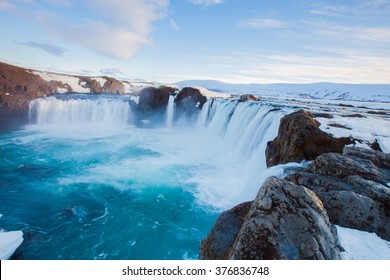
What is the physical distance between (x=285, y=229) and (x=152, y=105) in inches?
1455

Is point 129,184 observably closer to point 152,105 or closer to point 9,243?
point 9,243

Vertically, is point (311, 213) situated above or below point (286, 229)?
above

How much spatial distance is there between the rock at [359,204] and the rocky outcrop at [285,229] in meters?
1.35

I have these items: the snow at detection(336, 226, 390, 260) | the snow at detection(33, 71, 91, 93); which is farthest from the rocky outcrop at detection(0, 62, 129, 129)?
the snow at detection(336, 226, 390, 260)

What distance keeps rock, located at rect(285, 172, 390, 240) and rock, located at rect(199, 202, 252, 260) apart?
1.84 metres

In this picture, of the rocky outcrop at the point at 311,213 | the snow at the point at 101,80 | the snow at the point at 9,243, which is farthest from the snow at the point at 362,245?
the snow at the point at 101,80

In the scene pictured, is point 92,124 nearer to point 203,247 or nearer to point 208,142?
point 208,142

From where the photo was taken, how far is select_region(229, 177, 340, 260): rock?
334 cm

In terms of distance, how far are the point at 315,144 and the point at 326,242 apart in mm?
7713

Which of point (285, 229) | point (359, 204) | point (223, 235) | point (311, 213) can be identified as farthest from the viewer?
point (359, 204)

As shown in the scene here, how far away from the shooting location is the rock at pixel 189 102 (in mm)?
35062

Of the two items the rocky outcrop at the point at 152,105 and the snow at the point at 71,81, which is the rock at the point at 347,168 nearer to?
the rocky outcrop at the point at 152,105

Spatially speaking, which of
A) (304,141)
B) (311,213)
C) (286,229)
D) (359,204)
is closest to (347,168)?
(359,204)

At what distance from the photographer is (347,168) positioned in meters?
6.20
